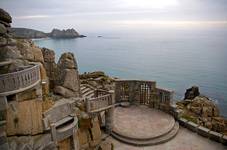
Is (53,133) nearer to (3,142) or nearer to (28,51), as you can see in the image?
(3,142)

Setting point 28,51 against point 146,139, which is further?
point 146,139

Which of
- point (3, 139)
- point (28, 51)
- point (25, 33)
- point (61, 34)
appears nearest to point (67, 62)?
point (28, 51)

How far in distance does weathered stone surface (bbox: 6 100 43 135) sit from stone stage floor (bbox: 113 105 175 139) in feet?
21.2

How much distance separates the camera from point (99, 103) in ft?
50.1

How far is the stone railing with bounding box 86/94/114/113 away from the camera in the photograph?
1473 centimetres

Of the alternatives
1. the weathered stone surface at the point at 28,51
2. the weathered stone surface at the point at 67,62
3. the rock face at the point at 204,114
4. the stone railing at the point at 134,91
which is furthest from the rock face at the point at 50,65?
the rock face at the point at 204,114

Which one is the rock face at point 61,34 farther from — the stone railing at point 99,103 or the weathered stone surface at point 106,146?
the weathered stone surface at point 106,146

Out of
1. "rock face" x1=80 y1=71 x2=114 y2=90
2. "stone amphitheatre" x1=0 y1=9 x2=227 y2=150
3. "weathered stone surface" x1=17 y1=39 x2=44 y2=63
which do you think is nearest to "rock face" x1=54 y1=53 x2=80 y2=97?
"stone amphitheatre" x1=0 y1=9 x2=227 y2=150

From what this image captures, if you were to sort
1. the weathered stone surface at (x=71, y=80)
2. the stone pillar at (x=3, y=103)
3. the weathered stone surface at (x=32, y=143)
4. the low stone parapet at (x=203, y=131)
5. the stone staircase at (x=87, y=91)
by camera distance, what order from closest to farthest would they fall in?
the stone pillar at (x=3, y=103), the weathered stone surface at (x=32, y=143), the weathered stone surface at (x=71, y=80), the low stone parapet at (x=203, y=131), the stone staircase at (x=87, y=91)

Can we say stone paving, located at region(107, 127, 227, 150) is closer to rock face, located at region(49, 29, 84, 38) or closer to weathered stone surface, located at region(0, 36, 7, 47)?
weathered stone surface, located at region(0, 36, 7, 47)

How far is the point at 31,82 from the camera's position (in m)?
11.2

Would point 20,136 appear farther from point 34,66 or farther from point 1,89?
point 34,66

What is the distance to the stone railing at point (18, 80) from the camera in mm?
9984

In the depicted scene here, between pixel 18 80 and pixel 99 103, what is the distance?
19.9ft
